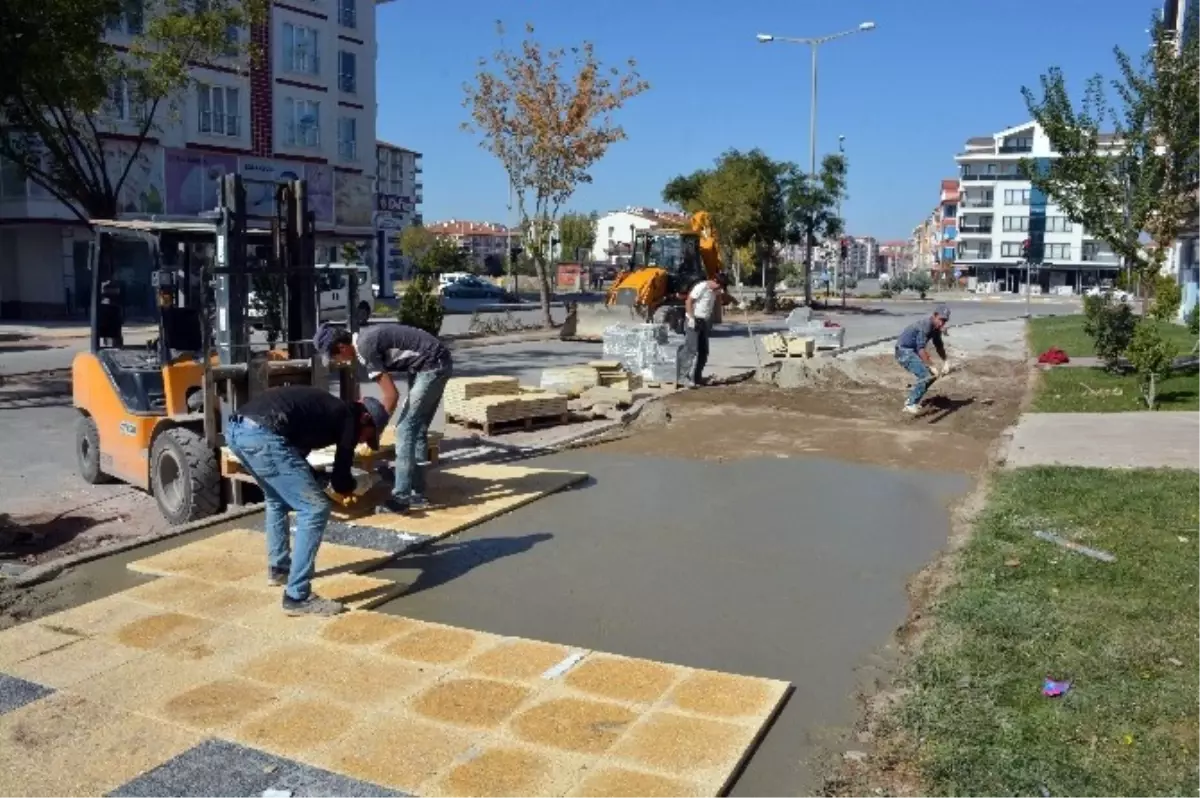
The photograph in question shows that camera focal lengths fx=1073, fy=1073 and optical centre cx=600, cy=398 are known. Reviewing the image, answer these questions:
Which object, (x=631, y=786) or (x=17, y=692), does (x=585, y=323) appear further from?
(x=631, y=786)

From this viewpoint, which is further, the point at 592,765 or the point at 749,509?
the point at 749,509

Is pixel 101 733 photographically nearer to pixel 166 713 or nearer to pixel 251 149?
pixel 166 713

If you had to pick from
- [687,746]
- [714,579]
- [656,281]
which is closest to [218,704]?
[687,746]

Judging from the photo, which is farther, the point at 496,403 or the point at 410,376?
the point at 496,403

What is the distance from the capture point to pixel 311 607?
20.4 ft

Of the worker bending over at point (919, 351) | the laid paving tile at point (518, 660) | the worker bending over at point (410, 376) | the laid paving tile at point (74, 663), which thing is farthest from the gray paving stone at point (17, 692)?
the worker bending over at point (919, 351)

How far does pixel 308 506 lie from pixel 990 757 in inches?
150

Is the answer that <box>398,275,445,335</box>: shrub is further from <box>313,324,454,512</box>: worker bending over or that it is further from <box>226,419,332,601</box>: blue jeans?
<box>226,419,332,601</box>: blue jeans

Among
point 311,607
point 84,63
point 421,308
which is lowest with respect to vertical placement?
point 311,607

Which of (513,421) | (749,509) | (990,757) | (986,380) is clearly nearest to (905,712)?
(990,757)

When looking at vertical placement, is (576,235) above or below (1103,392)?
above

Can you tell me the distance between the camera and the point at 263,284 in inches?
390

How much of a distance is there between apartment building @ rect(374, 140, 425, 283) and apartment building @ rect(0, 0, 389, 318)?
561 centimetres

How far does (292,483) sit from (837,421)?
A: 9.23 metres
